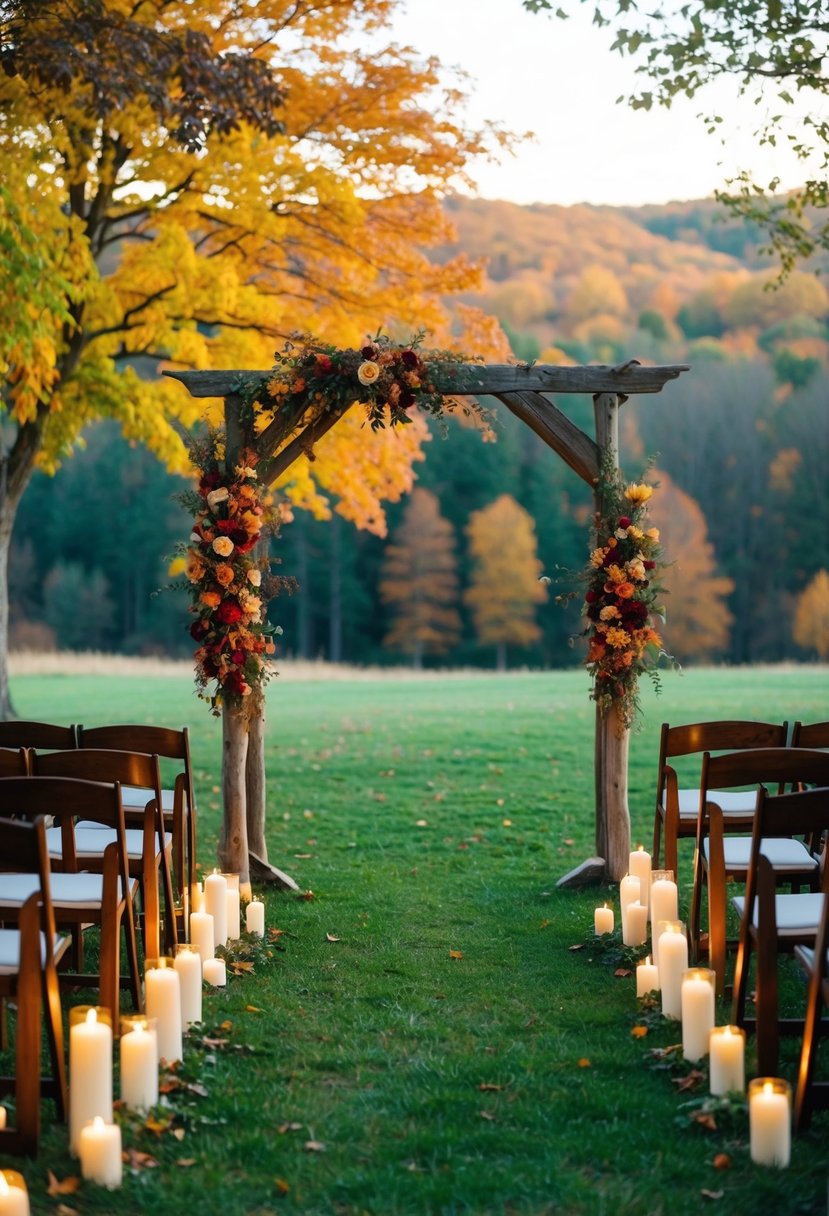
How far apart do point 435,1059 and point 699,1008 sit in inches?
39.3

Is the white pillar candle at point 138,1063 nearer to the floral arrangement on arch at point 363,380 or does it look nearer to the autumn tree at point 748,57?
the floral arrangement on arch at point 363,380

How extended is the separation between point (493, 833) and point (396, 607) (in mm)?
41480

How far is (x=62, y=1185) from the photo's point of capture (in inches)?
138

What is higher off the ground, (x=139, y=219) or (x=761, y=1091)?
(x=139, y=219)

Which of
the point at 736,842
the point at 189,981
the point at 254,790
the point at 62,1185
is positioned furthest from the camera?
the point at 254,790

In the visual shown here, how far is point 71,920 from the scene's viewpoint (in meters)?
4.81

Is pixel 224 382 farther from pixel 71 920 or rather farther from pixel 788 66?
pixel 788 66

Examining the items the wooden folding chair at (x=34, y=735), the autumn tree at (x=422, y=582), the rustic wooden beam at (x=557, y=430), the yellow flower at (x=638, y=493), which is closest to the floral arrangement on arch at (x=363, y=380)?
the rustic wooden beam at (x=557, y=430)

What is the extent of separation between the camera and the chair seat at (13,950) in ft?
12.5

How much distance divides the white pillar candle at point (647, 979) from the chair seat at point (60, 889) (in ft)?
7.19

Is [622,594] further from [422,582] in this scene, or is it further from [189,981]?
[422,582]

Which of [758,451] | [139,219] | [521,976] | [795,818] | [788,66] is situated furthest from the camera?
[758,451]

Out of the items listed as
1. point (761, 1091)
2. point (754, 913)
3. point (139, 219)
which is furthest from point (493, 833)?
point (139, 219)

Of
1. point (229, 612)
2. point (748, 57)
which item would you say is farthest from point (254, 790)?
point (748, 57)
